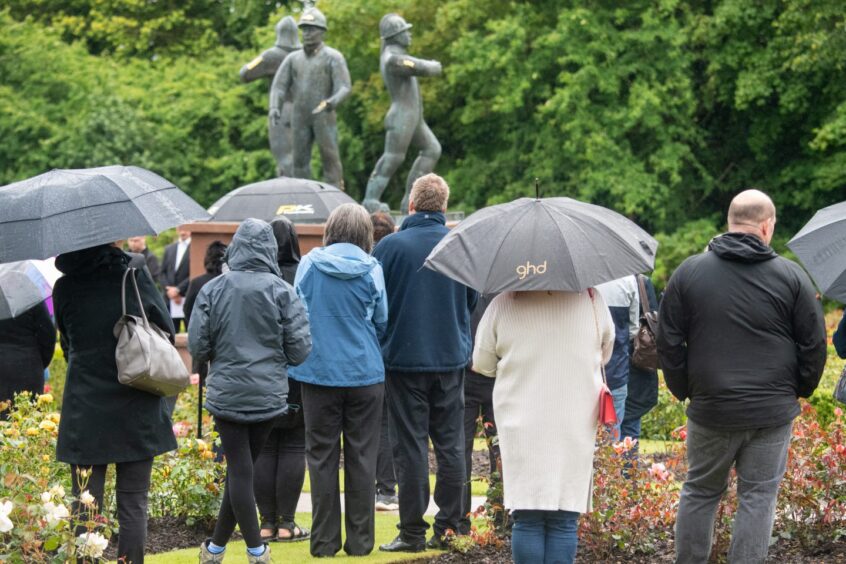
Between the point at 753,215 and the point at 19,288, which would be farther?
the point at 19,288

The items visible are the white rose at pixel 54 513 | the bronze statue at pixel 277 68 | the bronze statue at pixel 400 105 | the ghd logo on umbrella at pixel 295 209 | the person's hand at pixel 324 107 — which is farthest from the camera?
the bronze statue at pixel 277 68

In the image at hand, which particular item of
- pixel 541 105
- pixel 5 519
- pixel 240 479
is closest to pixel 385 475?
pixel 240 479

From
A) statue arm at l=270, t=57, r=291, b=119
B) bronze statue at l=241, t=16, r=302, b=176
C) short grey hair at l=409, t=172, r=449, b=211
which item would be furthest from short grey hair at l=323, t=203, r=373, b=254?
bronze statue at l=241, t=16, r=302, b=176

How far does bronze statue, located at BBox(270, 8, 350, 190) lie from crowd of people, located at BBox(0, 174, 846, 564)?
625cm

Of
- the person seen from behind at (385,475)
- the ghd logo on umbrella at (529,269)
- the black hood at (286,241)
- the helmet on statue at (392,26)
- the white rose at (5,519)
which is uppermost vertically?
the helmet on statue at (392,26)

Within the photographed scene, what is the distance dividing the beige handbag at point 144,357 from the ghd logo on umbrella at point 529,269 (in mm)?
1519

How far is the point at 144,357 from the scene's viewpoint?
5.66 m

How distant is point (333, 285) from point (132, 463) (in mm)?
1552

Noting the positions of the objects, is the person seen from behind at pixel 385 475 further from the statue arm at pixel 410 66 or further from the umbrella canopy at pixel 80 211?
the statue arm at pixel 410 66

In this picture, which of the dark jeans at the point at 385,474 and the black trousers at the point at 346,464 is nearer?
the black trousers at the point at 346,464

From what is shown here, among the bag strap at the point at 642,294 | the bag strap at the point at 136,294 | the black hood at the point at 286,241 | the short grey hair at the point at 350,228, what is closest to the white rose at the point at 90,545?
the bag strap at the point at 136,294

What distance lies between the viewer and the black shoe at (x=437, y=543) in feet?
23.7

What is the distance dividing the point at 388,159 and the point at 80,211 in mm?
8400

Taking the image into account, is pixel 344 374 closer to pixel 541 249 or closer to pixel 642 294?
pixel 541 249
